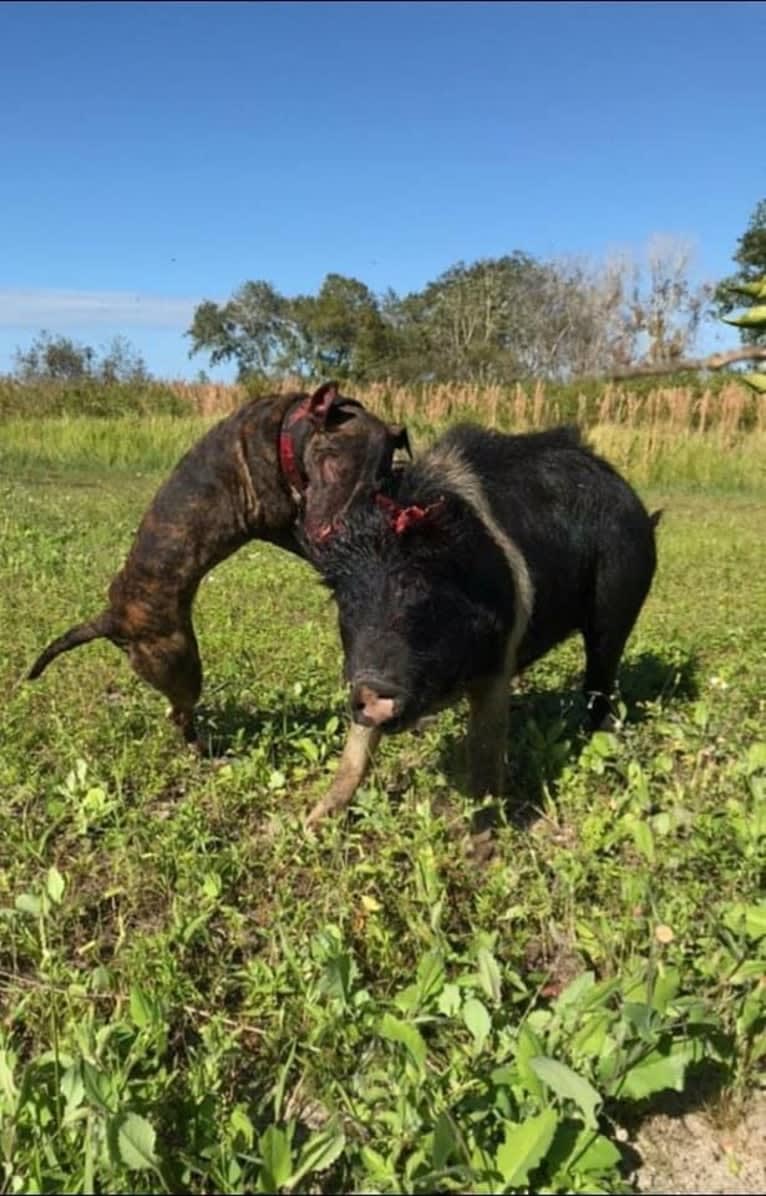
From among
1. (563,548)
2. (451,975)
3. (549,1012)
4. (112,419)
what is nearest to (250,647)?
(563,548)

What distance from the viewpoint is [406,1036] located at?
2.24 meters

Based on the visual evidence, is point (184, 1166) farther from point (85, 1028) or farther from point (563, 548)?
point (563, 548)

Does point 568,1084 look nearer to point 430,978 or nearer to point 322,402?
point 430,978

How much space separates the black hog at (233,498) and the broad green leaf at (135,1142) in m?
2.01

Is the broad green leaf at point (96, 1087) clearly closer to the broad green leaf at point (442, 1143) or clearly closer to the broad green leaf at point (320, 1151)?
the broad green leaf at point (320, 1151)

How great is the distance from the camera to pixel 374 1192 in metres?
1.98

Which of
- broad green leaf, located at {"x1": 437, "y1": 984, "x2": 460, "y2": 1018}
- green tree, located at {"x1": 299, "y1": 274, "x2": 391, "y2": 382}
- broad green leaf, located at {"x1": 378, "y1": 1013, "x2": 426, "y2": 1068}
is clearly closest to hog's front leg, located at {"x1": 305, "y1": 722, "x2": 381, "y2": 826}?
broad green leaf, located at {"x1": 437, "y1": 984, "x2": 460, "y2": 1018}

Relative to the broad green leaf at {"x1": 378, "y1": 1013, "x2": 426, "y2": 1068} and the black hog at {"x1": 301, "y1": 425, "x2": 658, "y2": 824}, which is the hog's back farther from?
the broad green leaf at {"x1": 378, "y1": 1013, "x2": 426, "y2": 1068}

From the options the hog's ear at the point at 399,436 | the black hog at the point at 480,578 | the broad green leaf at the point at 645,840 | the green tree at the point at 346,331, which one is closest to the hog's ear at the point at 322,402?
the hog's ear at the point at 399,436

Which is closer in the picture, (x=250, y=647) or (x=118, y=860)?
(x=118, y=860)

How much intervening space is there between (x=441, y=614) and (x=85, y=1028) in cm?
154

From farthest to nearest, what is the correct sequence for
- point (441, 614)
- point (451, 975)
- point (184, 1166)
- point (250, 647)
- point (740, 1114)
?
point (250, 647) < point (441, 614) < point (451, 975) < point (740, 1114) < point (184, 1166)

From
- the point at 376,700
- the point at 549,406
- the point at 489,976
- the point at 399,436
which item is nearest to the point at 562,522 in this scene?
the point at 399,436

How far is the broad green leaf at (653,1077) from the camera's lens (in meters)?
2.20
